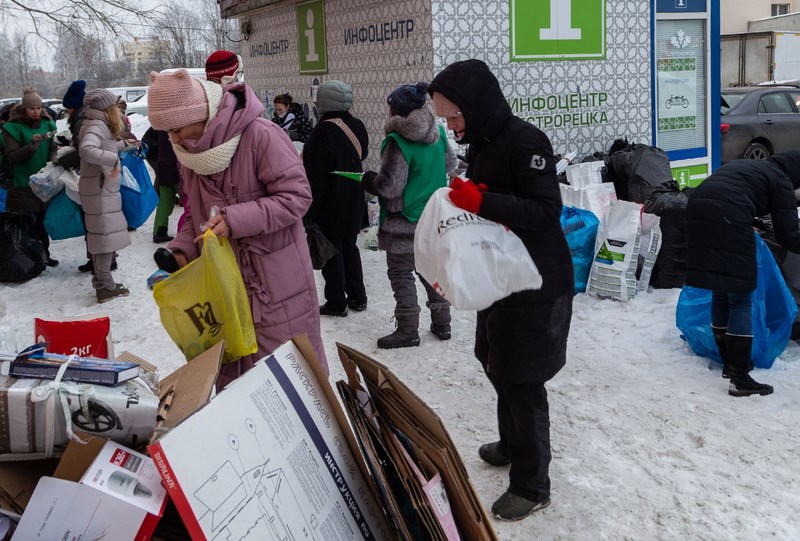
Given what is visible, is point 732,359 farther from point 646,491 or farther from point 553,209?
point 553,209

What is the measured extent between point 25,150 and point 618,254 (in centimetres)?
557

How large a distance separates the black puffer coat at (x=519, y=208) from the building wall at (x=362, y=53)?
16.9 ft

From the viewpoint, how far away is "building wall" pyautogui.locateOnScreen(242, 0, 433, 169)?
8.15 metres

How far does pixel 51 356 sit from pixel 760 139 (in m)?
13.4

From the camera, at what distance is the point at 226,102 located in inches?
120

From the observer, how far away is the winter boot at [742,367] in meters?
4.53

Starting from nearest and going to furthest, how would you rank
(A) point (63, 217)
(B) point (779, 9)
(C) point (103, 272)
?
(C) point (103, 272) → (A) point (63, 217) → (B) point (779, 9)

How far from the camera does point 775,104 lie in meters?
13.6

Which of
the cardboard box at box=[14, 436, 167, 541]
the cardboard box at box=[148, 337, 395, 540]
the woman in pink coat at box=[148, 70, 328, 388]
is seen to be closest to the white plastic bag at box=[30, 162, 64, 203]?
the woman in pink coat at box=[148, 70, 328, 388]

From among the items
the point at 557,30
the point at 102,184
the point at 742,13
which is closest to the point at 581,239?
the point at 557,30

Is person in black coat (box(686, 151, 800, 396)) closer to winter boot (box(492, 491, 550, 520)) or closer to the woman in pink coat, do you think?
winter boot (box(492, 491, 550, 520))

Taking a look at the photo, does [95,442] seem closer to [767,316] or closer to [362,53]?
[767,316]

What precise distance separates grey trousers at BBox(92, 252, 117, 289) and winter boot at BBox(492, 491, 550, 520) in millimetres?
4686

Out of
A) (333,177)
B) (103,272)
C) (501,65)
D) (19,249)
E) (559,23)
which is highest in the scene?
(559,23)
